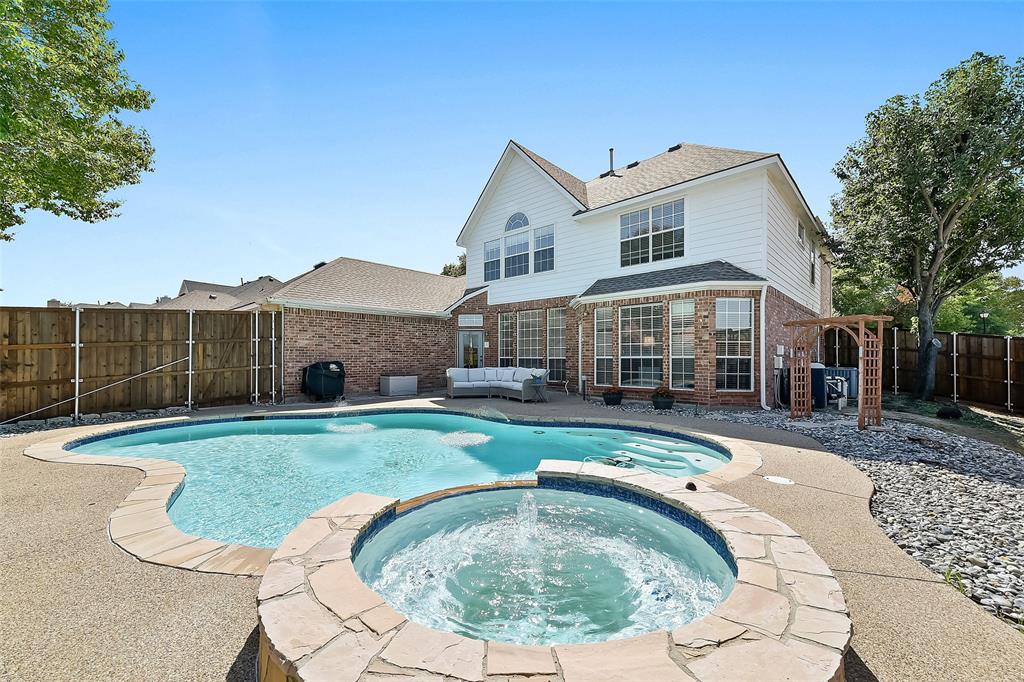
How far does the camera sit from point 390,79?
8891mm

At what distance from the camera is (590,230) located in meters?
13.1

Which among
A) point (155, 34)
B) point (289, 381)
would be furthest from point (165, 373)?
point (155, 34)


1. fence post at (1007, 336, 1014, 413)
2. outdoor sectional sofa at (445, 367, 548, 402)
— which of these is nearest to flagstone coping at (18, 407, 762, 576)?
outdoor sectional sofa at (445, 367, 548, 402)

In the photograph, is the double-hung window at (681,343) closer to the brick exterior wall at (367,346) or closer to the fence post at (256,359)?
the brick exterior wall at (367,346)

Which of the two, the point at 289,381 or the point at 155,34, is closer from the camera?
the point at 155,34

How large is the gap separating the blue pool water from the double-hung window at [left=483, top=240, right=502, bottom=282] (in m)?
7.07

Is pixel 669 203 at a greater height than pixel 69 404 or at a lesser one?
greater

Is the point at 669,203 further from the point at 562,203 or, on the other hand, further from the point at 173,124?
the point at 173,124

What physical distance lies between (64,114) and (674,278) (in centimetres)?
1578

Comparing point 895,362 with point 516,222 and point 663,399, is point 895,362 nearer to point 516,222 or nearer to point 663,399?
point 663,399

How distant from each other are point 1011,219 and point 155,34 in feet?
67.0

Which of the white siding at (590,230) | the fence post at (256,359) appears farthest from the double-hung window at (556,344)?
the fence post at (256,359)

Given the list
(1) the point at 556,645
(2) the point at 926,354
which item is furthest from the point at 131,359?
(2) the point at 926,354

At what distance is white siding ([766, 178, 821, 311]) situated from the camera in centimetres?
1063
